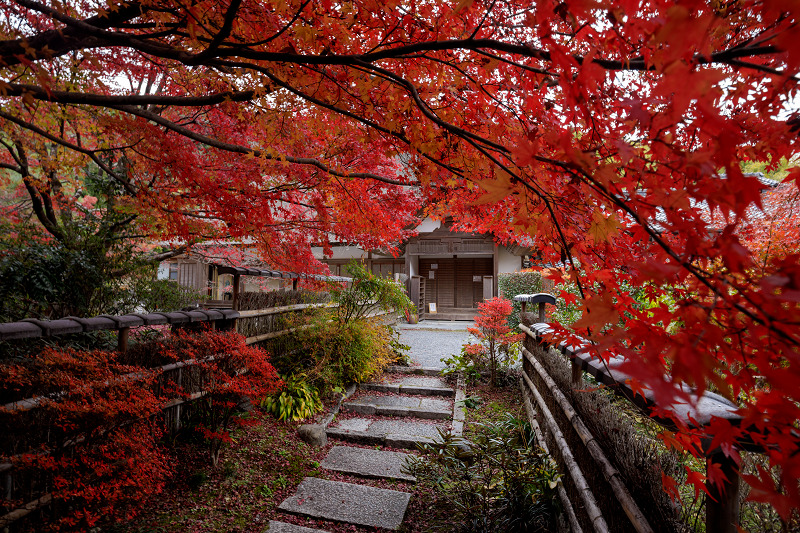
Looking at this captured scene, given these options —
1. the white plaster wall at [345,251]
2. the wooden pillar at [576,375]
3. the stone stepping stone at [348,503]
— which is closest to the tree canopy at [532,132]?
the wooden pillar at [576,375]

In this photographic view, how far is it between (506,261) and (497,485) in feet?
42.7

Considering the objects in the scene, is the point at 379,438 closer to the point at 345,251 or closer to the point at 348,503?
the point at 348,503

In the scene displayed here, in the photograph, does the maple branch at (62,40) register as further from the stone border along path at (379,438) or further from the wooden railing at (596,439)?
the stone border along path at (379,438)

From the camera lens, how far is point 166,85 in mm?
7922

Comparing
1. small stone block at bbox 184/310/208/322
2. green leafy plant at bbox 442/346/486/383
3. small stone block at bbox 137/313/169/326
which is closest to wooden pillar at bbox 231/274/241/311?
→ small stone block at bbox 184/310/208/322

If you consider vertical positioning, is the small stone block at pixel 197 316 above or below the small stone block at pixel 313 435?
above

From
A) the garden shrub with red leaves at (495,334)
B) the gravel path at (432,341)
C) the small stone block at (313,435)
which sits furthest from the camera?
the gravel path at (432,341)

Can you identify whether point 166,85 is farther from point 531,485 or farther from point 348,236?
point 531,485

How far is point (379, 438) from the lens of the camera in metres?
5.38

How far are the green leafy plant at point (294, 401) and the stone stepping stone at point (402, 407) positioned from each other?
0.65m

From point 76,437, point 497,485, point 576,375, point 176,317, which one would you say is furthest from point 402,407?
point 76,437

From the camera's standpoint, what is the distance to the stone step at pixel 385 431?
17.4ft

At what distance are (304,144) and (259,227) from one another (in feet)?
5.46

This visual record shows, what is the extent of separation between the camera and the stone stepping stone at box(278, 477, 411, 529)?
3742 mm
